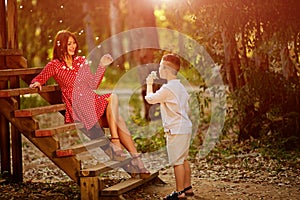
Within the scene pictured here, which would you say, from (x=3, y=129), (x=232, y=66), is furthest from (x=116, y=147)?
(x=232, y=66)

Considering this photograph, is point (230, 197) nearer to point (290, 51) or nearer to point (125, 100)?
point (290, 51)

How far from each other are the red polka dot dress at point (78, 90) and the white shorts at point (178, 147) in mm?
918

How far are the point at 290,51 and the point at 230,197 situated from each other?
4372 millimetres

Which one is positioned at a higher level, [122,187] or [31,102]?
[31,102]

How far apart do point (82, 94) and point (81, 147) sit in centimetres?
82

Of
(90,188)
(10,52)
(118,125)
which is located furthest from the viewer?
(10,52)

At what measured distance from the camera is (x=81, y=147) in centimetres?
702

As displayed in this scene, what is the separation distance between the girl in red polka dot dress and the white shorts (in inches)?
23.7

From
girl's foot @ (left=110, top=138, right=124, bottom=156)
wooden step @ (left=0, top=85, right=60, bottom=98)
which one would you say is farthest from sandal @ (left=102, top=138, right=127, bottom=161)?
wooden step @ (left=0, top=85, right=60, bottom=98)

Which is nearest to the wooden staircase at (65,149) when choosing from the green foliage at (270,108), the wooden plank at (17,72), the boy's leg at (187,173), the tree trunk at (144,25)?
the wooden plank at (17,72)

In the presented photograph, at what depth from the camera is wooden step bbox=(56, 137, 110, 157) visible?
6.82 metres

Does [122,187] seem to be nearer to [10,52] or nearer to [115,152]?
[115,152]

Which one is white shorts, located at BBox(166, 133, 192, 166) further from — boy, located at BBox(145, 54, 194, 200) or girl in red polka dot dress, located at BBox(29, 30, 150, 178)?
girl in red polka dot dress, located at BBox(29, 30, 150, 178)

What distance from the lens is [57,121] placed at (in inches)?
639
